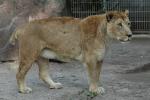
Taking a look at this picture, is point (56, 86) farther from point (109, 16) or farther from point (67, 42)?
point (109, 16)

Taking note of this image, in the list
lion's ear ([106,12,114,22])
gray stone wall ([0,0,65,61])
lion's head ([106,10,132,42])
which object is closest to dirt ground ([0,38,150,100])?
gray stone wall ([0,0,65,61])

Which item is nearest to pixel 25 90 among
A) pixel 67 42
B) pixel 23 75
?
pixel 23 75

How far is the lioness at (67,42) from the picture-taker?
738 cm

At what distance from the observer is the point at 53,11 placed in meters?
10.5

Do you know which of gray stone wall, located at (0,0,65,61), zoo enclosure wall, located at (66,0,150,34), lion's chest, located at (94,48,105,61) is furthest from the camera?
zoo enclosure wall, located at (66,0,150,34)

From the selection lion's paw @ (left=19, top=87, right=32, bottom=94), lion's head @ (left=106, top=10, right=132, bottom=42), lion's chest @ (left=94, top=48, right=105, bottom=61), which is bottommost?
lion's paw @ (left=19, top=87, right=32, bottom=94)

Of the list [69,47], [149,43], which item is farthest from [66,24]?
[149,43]

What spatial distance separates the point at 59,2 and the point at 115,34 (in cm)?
361

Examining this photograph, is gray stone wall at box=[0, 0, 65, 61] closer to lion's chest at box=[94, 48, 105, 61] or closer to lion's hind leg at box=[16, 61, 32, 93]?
lion's hind leg at box=[16, 61, 32, 93]

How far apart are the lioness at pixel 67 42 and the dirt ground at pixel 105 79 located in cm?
24

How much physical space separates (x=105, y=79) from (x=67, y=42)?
4.40 ft

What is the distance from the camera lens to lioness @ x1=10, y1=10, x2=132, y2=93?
7.38 meters

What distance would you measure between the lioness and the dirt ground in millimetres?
243

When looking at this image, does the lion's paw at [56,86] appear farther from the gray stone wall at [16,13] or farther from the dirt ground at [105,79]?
the gray stone wall at [16,13]
